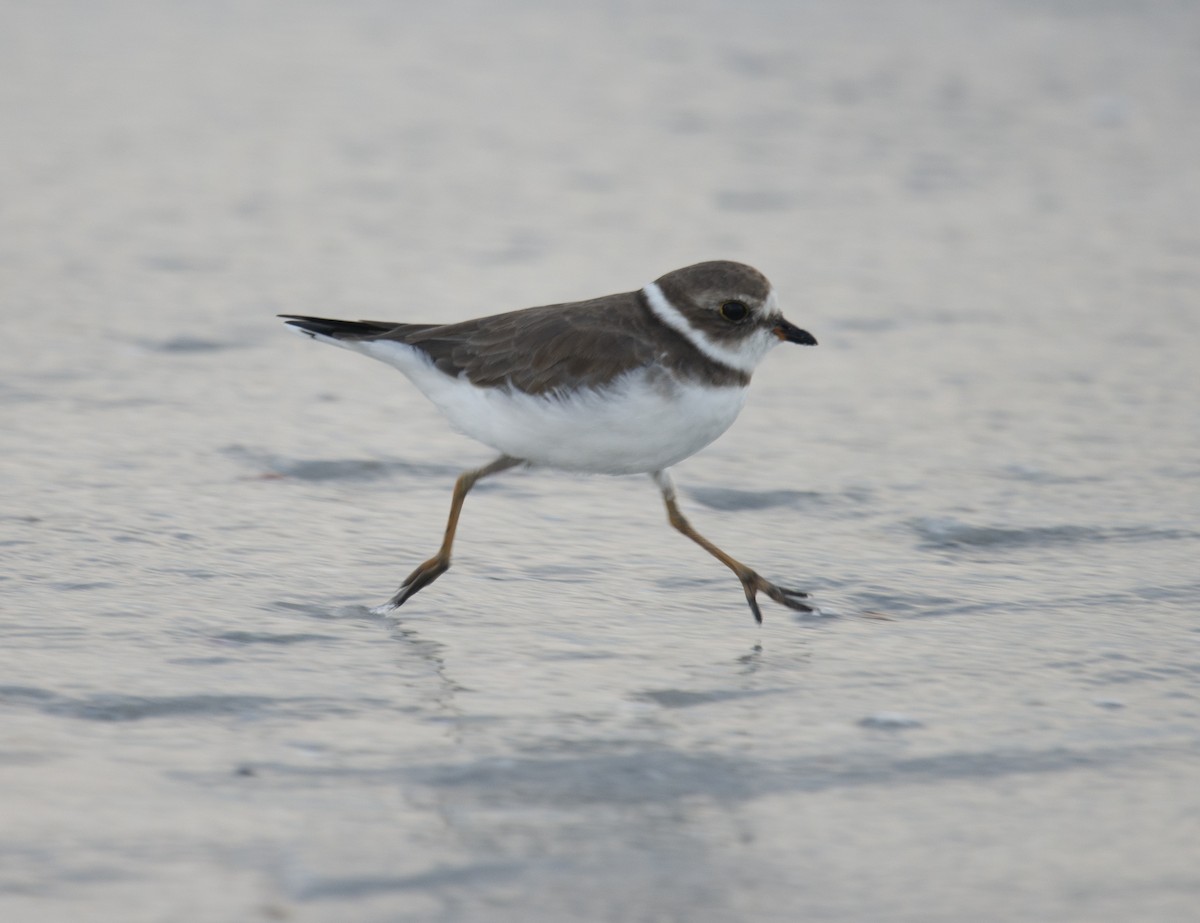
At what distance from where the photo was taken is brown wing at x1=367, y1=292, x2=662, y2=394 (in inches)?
170

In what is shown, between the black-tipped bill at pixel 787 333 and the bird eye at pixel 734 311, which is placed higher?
the bird eye at pixel 734 311

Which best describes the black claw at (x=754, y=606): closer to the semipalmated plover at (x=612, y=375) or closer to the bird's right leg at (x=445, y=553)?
the semipalmated plover at (x=612, y=375)

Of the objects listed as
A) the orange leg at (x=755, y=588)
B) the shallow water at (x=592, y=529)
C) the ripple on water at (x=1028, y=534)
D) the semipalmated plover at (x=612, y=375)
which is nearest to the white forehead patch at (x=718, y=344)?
the semipalmated plover at (x=612, y=375)

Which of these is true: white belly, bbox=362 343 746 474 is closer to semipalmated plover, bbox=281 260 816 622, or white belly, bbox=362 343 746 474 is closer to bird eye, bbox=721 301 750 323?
semipalmated plover, bbox=281 260 816 622

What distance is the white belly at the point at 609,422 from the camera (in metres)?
4.26

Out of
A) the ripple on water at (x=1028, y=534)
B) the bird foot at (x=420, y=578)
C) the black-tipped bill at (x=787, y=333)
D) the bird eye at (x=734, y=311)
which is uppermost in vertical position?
the bird eye at (x=734, y=311)

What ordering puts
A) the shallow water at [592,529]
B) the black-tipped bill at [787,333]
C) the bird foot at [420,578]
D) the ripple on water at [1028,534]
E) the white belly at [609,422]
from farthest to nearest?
the ripple on water at [1028,534]
the black-tipped bill at [787,333]
the bird foot at [420,578]
the white belly at [609,422]
the shallow water at [592,529]

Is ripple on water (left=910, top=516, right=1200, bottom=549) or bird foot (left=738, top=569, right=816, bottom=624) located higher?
ripple on water (left=910, top=516, right=1200, bottom=549)

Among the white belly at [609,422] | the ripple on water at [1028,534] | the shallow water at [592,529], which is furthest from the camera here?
the ripple on water at [1028,534]

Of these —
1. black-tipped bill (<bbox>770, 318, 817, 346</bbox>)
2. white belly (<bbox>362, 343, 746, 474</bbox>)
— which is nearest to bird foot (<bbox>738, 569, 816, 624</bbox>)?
white belly (<bbox>362, 343, 746, 474</bbox>)

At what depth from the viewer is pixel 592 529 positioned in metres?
5.04

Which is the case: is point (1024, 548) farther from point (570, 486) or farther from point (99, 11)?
point (99, 11)

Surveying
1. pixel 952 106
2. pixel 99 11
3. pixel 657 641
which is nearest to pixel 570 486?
pixel 657 641

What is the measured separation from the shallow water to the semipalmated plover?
0.37 metres
